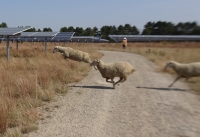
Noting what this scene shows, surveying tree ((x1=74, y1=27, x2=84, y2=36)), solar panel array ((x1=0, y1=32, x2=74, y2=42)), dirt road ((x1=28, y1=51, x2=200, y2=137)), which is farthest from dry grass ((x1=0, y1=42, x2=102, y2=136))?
tree ((x1=74, y1=27, x2=84, y2=36))

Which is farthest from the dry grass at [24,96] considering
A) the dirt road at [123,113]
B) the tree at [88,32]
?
the tree at [88,32]

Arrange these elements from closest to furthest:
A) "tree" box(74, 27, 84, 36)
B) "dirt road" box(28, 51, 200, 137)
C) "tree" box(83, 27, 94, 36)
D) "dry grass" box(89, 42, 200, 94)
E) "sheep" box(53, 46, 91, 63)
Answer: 1. "dirt road" box(28, 51, 200, 137)
2. "dry grass" box(89, 42, 200, 94)
3. "sheep" box(53, 46, 91, 63)
4. "tree" box(74, 27, 84, 36)
5. "tree" box(83, 27, 94, 36)

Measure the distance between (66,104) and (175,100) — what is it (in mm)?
3507

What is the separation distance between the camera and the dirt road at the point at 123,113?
5508mm

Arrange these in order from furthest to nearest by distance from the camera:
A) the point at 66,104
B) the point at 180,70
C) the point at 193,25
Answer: the point at 193,25, the point at 180,70, the point at 66,104

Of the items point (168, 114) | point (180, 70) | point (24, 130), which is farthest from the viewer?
point (180, 70)

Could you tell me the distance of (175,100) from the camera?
8336 millimetres

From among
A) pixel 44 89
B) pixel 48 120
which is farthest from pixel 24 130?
pixel 44 89

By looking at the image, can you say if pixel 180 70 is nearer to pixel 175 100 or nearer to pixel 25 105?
pixel 175 100

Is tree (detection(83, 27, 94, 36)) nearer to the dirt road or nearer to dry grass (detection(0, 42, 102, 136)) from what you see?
dry grass (detection(0, 42, 102, 136))

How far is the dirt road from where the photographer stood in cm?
551

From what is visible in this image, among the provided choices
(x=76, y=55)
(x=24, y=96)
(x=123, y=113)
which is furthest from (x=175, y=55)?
(x=24, y=96)

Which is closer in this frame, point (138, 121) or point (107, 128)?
Result: point (107, 128)

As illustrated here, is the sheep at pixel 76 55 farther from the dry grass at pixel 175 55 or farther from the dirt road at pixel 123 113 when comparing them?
the dirt road at pixel 123 113
